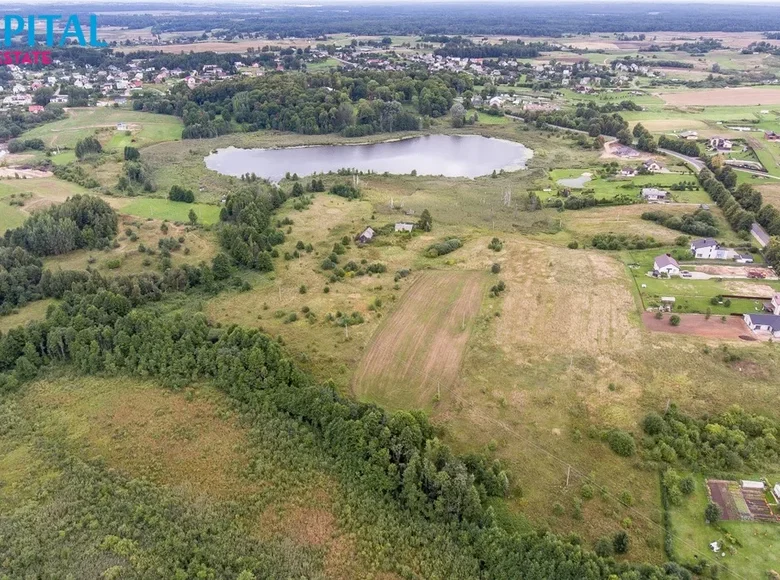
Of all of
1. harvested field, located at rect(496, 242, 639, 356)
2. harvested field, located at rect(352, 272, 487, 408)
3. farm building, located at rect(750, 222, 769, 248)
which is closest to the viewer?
harvested field, located at rect(352, 272, 487, 408)

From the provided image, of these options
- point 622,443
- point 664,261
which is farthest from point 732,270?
point 622,443

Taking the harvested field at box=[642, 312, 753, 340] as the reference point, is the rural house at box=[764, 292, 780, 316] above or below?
above

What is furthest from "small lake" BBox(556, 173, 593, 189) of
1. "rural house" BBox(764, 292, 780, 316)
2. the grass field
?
the grass field

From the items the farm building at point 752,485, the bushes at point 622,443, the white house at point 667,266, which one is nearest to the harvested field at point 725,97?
the white house at point 667,266

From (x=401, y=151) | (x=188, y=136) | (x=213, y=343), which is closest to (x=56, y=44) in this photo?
(x=188, y=136)

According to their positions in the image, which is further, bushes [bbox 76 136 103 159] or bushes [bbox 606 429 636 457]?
bushes [bbox 76 136 103 159]

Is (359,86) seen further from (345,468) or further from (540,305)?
(345,468)

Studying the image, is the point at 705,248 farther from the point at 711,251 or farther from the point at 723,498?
the point at 723,498

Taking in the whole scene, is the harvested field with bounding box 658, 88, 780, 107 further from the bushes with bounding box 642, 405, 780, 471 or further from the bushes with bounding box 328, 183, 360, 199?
the bushes with bounding box 642, 405, 780, 471
